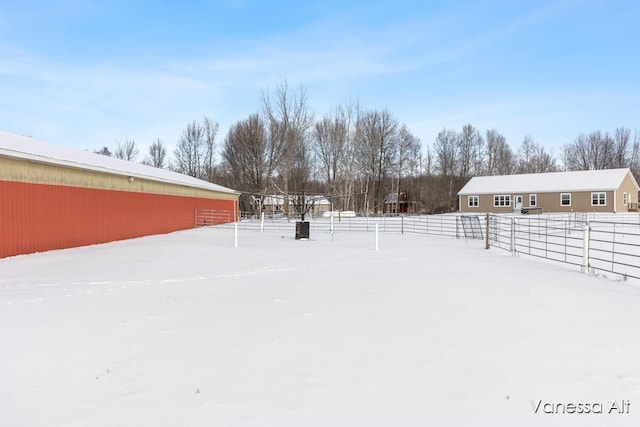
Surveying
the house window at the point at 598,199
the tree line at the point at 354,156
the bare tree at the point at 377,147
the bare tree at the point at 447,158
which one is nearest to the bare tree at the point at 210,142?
the tree line at the point at 354,156

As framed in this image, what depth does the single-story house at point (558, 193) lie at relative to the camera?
3525 cm

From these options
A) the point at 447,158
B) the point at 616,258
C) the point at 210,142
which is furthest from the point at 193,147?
the point at 616,258

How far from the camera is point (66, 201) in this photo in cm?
1364

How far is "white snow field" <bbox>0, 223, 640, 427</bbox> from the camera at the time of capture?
2.79 m

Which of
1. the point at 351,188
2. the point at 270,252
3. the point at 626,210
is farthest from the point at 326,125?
the point at 270,252

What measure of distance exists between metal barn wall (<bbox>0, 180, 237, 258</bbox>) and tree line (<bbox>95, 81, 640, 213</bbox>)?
20.1m

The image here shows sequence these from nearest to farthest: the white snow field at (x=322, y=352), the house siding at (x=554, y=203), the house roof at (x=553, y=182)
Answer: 1. the white snow field at (x=322, y=352)
2. the house siding at (x=554, y=203)
3. the house roof at (x=553, y=182)

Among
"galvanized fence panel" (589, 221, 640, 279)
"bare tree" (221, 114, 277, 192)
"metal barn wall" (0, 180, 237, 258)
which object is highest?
"bare tree" (221, 114, 277, 192)

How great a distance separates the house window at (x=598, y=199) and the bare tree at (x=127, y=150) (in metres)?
54.6

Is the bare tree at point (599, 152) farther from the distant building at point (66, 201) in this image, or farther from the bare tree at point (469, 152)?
the distant building at point (66, 201)

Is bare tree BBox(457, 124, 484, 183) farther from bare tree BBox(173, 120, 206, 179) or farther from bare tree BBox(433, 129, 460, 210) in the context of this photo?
bare tree BBox(173, 120, 206, 179)

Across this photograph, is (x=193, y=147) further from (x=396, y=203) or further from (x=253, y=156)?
(x=396, y=203)

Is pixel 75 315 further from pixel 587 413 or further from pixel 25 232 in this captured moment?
pixel 25 232

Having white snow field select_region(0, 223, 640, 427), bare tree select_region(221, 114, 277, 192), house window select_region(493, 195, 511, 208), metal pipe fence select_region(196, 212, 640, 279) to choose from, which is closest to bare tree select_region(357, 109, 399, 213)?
bare tree select_region(221, 114, 277, 192)
